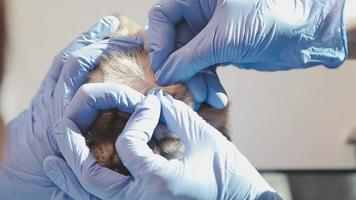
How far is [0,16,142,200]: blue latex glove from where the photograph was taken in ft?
2.98

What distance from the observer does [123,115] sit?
2.84 feet

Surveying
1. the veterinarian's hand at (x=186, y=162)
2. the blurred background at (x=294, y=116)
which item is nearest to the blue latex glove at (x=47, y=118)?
the veterinarian's hand at (x=186, y=162)

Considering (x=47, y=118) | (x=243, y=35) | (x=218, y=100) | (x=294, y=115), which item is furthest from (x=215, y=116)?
(x=294, y=115)

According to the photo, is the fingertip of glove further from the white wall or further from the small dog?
the white wall

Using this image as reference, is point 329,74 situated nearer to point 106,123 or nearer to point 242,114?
point 242,114

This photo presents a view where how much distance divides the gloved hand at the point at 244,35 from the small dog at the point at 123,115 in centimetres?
3

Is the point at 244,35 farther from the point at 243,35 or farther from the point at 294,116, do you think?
the point at 294,116

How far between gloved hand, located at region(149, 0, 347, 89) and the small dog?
0.09 feet

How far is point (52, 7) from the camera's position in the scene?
191cm

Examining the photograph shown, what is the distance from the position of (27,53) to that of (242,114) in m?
0.90

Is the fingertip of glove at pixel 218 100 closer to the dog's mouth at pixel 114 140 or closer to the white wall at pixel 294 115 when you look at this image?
the dog's mouth at pixel 114 140

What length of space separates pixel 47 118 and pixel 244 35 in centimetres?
39

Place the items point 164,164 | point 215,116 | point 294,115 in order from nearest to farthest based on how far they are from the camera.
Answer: point 164,164, point 215,116, point 294,115

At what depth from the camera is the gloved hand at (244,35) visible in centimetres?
83
